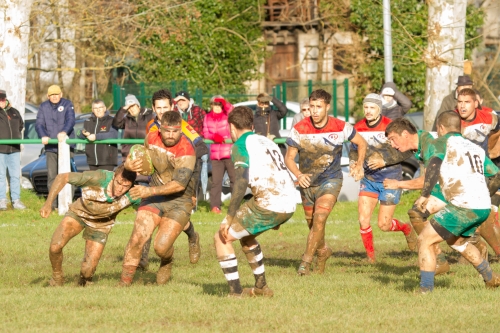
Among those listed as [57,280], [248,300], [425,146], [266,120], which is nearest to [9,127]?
[266,120]

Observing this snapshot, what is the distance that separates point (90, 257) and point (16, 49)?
1013cm

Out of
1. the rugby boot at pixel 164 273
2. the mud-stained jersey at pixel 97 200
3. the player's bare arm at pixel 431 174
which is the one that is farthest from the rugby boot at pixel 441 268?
the mud-stained jersey at pixel 97 200

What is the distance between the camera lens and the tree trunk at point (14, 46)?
61.0ft

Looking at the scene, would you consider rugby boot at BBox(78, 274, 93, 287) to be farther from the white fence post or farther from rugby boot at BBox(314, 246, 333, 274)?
the white fence post

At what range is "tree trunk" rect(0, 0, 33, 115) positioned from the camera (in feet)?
61.0

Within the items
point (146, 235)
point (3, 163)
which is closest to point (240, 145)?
point (146, 235)

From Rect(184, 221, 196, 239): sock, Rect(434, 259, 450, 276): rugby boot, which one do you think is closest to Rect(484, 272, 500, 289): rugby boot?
Rect(434, 259, 450, 276): rugby boot

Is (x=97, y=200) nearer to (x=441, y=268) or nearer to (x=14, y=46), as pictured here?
(x=441, y=268)

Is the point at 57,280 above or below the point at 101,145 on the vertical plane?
below

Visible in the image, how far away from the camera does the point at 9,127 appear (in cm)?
1631

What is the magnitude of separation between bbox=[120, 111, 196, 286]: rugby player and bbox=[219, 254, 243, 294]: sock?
38.9 inches

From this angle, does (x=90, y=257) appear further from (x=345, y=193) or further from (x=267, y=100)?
(x=345, y=193)

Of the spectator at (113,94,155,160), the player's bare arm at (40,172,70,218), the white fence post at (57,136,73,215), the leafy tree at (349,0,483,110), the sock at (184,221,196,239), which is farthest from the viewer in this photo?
the leafy tree at (349,0,483,110)

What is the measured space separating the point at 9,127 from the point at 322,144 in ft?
24.6
